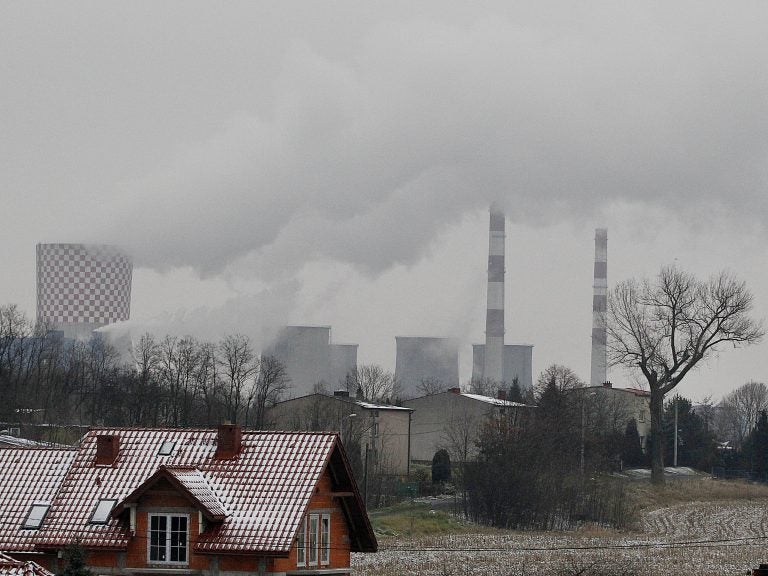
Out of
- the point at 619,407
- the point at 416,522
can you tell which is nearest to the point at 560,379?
the point at 619,407

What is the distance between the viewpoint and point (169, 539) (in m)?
29.2

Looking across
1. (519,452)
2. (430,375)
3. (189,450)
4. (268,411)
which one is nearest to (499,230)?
(430,375)

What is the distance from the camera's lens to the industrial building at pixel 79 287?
151250 mm

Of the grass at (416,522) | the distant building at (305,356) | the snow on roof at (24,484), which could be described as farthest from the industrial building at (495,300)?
the snow on roof at (24,484)

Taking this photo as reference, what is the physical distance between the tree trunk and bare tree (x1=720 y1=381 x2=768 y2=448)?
7806cm

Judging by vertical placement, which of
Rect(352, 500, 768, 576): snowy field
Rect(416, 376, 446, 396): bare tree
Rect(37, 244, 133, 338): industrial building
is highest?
Rect(37, 244, 133, 338): industrial building

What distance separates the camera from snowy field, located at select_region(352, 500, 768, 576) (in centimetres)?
3907

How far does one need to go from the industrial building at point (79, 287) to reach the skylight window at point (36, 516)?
390ft

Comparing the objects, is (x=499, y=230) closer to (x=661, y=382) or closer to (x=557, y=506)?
(x=661, y=382)

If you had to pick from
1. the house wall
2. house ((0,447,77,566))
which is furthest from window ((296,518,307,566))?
house ((0,447,77,566))

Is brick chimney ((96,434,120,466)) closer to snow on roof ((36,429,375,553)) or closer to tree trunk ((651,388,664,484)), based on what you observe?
snow on roof ((36,429,375,553))

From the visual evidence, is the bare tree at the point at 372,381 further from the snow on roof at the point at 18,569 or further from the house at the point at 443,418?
the snow on roof at the point at 18,569

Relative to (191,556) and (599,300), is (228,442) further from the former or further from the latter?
(599,300)

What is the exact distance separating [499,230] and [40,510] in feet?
403
